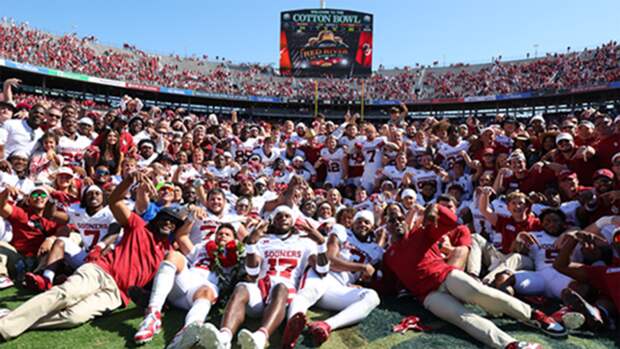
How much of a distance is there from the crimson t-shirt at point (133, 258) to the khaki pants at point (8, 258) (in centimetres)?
152

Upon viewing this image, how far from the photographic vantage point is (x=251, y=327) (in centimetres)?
409

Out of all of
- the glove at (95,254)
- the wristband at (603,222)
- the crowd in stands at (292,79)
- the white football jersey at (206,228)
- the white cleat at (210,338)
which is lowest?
the white cleat at (210,338)

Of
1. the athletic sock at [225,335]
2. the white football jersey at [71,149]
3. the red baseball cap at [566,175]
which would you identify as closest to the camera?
the athletic sock at [225,335]

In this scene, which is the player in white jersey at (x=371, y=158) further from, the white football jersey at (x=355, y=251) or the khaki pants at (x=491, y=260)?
the white football jersey at (x=355, y=251)

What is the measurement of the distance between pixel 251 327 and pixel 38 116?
18.5 feet

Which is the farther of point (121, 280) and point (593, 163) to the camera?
point (593, 163)

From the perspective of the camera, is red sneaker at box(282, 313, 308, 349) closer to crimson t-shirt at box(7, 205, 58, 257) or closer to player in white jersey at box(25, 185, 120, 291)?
player in white jersey at box(25, 185, 120, 291)

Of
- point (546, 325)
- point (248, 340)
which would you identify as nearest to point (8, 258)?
point (248, 340)

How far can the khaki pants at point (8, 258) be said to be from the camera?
16.1ft

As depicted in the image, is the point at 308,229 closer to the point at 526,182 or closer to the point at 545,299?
the point at 545,299

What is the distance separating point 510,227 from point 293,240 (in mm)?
3022

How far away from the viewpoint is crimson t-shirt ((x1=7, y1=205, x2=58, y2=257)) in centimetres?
514

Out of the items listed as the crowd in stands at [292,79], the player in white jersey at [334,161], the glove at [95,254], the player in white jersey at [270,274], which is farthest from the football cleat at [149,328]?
the crowd in stands at [292,79]

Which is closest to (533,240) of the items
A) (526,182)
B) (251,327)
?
(526,182)
